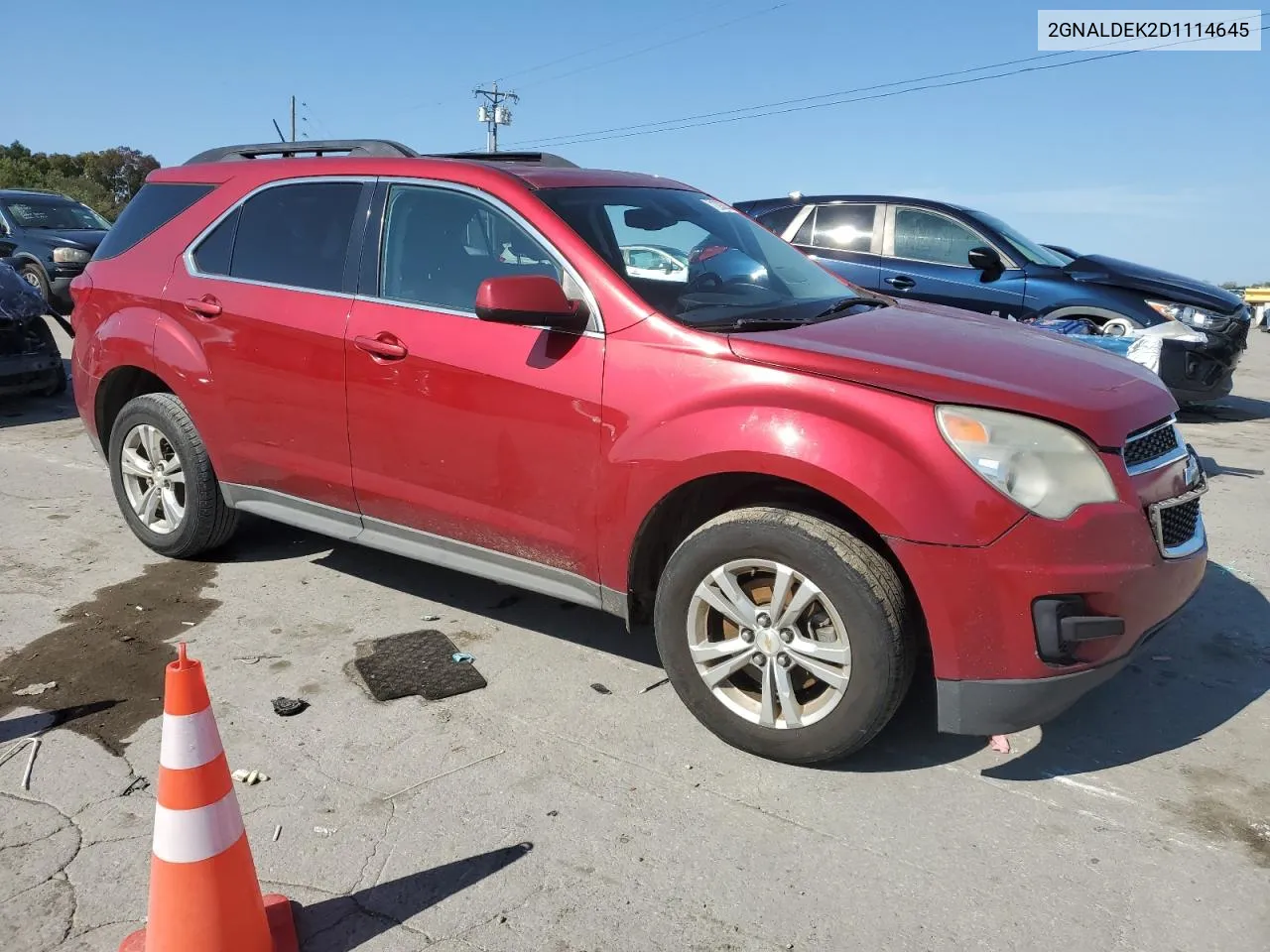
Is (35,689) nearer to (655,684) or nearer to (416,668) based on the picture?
(416,668)

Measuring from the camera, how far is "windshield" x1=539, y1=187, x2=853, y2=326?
357 centimetres

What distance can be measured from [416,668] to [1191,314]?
7.79 m

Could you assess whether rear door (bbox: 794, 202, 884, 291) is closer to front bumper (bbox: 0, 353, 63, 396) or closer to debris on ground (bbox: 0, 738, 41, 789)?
front bumper (bbox: 0, 353, 63, 396)

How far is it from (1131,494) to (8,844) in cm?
322

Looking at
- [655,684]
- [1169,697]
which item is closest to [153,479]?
[655,684]

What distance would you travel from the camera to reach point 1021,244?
911 cm

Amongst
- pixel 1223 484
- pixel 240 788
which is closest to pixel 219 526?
pixel 240 788

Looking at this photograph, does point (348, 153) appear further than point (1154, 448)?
Yes

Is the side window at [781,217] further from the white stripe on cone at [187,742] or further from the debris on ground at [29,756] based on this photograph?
the white stripe on cone at [187,742]

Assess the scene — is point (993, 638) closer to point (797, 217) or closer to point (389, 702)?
point (389, 702)

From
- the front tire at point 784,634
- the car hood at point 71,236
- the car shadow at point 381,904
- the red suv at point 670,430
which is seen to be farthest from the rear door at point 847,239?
the car hood at point 71,236

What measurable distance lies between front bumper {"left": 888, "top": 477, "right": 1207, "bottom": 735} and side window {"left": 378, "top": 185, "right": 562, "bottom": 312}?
170cm

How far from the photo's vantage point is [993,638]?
9.30 ft

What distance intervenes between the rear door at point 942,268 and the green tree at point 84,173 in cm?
3716
